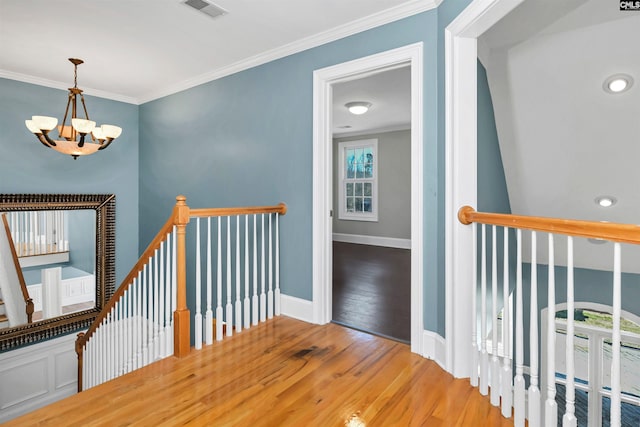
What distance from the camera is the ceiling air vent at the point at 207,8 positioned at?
2.51 metres

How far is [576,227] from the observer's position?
1.34 metres

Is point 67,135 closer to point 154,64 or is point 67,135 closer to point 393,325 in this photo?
point 154,64

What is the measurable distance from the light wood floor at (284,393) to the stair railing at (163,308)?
9.0 inches

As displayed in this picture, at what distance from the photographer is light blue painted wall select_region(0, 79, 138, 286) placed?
395cm

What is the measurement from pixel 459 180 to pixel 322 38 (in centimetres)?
173

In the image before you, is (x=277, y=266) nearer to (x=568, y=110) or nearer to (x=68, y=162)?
(x=568, y=110)

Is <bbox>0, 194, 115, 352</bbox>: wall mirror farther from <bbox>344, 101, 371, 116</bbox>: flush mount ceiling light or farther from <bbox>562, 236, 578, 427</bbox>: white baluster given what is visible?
<bbox>562, 236, 578, 427</bbox>: white baluster

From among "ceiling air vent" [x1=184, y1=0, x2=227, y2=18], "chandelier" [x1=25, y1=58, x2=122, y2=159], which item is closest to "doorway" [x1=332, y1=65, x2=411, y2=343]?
"ceiling air vent" [x1=184, y1=0, x2=227, y2=18]

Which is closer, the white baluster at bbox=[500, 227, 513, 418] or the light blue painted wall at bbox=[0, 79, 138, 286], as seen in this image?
the white baluster at bbox=[500, 227, 513, 418]

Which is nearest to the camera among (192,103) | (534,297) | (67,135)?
(534,297)

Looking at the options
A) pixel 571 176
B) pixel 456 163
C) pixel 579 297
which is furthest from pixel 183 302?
pixel 579 297

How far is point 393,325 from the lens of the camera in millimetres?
3121

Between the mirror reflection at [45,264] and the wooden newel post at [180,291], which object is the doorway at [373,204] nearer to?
the wooden newel post at [180,291]

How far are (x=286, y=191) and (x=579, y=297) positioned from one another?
3.77 meters
